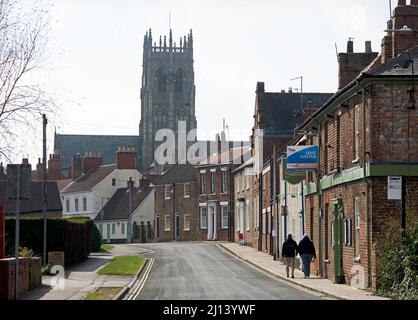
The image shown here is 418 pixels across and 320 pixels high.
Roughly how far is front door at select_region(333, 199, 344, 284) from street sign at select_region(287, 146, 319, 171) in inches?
115

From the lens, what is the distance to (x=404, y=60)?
33.4 meters

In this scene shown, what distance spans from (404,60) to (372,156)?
148 inches

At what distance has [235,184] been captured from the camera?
277ft

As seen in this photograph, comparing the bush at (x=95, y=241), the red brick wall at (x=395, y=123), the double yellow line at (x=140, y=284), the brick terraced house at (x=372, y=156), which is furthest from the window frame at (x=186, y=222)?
the red brick wall at (x=395, y=123)

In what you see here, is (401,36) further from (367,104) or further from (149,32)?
(149,32)

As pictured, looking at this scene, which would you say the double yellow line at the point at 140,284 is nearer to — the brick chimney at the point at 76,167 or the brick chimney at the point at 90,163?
the brick chimney at the point at 90,163

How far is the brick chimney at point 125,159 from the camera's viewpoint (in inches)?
4542

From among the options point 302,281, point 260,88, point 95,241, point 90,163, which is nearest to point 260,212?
point 95,241

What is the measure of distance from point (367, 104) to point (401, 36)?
425cm

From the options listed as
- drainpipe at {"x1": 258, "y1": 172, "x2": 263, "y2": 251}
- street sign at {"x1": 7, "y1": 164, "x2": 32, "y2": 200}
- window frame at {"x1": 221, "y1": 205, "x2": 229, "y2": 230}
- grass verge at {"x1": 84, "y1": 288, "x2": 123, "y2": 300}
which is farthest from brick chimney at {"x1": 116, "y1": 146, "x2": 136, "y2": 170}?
street sign at {"x1": 7, "y1": 164, "x2": 32, "y2": 200}

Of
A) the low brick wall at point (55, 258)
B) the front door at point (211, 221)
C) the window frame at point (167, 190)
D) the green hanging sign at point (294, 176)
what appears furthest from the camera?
the window frame at point (167, 190)

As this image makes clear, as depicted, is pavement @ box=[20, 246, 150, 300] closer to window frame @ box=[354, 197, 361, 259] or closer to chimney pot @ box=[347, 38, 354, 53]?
window frame @ box=[354, 197, 361, 259]

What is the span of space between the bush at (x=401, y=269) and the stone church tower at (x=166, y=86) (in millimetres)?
138690

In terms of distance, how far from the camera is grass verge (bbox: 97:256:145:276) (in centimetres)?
4122
